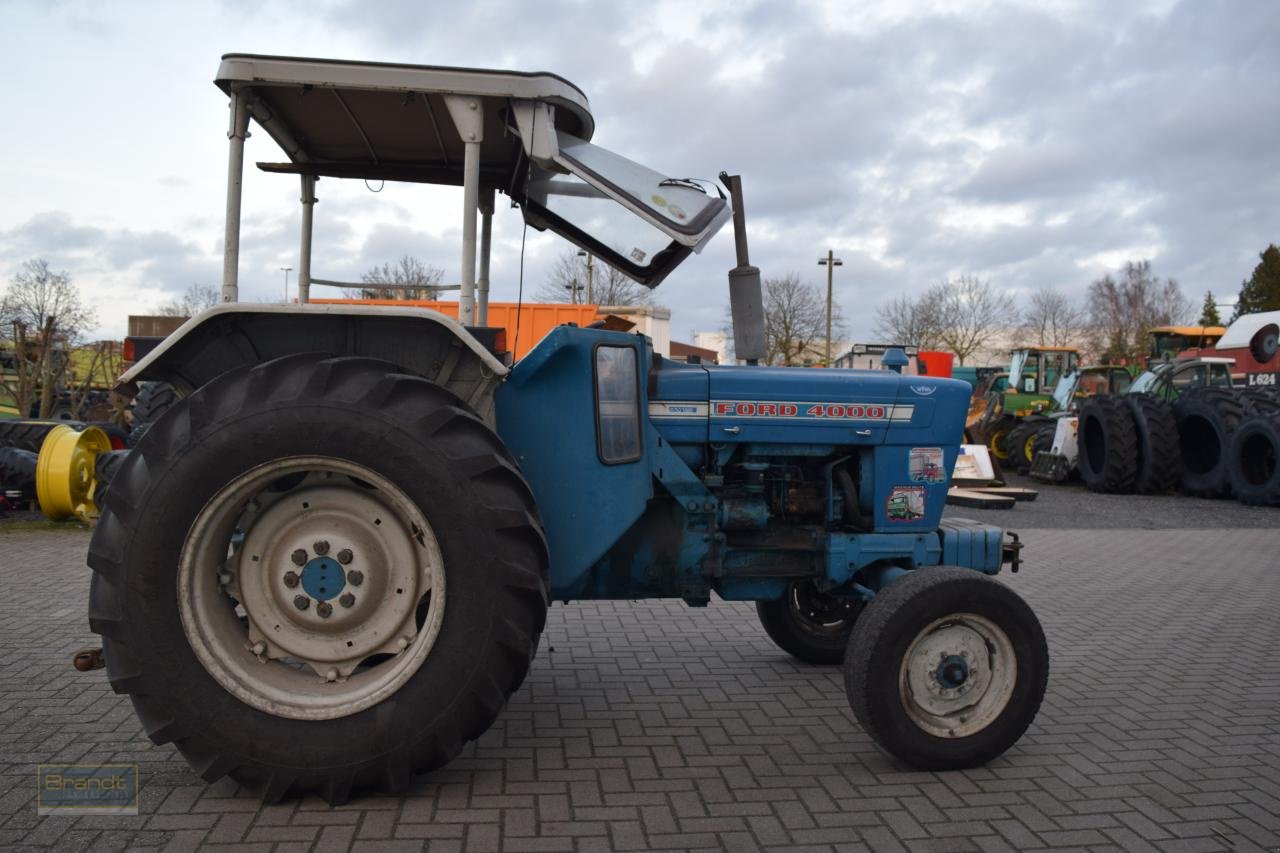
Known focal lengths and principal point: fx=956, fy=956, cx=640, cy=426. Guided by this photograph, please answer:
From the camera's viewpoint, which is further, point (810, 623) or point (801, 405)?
point (810, 623)

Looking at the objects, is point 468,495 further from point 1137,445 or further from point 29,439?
point 1137,445

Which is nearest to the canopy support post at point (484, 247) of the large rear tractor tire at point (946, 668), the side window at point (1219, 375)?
the large rear tractor tire at point (946, 668)

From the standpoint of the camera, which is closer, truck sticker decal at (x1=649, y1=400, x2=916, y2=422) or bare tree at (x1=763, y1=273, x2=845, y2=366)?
truck sticker decal at (x1=649, y1=400, x2=916, y2=422)

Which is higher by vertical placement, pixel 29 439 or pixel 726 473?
pixel 726 473

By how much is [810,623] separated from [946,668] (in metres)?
1.43

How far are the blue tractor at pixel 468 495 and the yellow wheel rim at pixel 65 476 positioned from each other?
5.98 meters

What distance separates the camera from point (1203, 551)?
9.39 m

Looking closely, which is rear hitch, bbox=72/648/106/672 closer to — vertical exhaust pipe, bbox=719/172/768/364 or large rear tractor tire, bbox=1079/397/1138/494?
vertical exhaust pipe, bbox=719/172/768/364

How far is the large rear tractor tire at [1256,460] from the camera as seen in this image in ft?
43.2

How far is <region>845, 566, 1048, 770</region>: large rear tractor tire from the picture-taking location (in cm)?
339

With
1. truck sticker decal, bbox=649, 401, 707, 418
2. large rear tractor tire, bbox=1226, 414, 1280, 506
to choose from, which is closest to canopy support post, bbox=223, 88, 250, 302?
truck sticker decal, bbox=649, 401, 707, 418
